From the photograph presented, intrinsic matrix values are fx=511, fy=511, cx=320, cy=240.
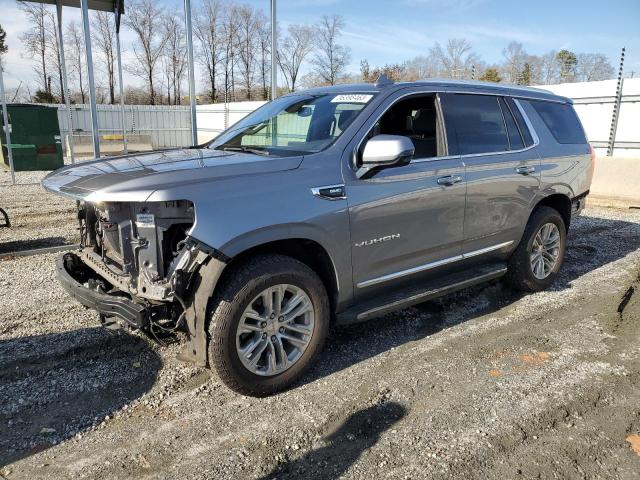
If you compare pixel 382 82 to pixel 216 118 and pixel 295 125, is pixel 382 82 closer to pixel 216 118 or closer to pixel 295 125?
pixel 295 125

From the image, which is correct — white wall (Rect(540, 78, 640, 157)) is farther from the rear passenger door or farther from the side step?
the side step

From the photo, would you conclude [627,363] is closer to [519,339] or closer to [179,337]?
[519,339]

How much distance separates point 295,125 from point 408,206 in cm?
118

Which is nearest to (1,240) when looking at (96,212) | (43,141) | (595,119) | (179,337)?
(96,212)

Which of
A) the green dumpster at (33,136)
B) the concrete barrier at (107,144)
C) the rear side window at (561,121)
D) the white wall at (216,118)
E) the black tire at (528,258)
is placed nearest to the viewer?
the black tire at (528,258)

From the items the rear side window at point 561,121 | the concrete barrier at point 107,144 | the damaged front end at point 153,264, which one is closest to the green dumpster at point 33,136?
the concrete barrier at point 107,144

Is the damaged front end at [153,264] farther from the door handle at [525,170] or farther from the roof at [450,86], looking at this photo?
the door handle at [525,170]

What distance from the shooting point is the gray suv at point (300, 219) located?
3.08m

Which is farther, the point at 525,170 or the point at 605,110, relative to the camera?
the point at 605,110

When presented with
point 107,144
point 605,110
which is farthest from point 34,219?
point 605,110

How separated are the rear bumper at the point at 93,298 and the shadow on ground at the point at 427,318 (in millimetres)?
1264

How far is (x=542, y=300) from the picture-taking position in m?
5.37

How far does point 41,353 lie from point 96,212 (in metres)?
1.24

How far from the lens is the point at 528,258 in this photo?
17.3 ft
